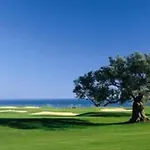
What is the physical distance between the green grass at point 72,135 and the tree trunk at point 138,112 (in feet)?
9.77

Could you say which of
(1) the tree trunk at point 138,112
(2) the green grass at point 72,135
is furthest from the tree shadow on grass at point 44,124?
(1) the tree trunk at point 138,112

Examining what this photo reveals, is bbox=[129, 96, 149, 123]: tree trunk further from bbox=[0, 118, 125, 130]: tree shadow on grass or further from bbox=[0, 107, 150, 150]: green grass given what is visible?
bbox=[0, 118, 125, 130]: tree shadow on grass

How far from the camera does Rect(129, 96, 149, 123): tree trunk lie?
4850cm

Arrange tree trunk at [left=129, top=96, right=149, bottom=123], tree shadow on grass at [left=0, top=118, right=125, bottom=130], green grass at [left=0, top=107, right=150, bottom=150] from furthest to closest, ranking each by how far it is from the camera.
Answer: tree trunk at [left=129, top=96, right=149, bottom=123], tree shadow on grass at [left=0, top=118, right=125, bottom=130], green grass at [left=0, top=107, right=150, bottom=150]

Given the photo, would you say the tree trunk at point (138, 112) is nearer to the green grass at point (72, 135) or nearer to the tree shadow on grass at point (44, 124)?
the green grass at point (72, 135)

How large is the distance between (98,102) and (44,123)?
9493 mm

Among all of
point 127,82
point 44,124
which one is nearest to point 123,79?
point 127,82

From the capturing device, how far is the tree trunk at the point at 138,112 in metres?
48.5

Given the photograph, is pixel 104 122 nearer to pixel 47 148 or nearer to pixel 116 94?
pixel 116 94

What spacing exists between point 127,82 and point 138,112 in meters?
3.78

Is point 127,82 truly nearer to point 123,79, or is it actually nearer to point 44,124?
point 123,79

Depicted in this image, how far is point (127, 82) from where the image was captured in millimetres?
48812

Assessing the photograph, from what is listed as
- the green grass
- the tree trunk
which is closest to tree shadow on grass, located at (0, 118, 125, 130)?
the green grass

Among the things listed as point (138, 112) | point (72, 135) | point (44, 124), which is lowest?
point (72, 135)
